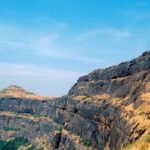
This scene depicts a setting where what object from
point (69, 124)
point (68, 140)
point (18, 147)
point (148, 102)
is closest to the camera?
point (148, 102)

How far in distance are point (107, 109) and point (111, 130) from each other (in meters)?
10.1

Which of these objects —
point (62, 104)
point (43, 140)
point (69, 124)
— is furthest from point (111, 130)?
point (43, 140)

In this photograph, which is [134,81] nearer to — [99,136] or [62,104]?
[99,136]

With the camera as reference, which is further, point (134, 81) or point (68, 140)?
point (68, 140)

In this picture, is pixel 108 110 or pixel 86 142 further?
pixel 86 142

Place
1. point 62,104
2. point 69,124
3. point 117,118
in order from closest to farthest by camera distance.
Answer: point 117,118 < point 69,124 < point 62,104

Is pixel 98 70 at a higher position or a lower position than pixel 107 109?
higher

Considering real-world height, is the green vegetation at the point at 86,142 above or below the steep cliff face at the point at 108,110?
below

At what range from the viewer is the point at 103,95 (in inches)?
4813

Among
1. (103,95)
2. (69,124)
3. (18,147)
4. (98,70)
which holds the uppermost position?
(98,70)

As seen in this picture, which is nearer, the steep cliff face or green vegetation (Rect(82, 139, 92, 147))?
the steep cliff face

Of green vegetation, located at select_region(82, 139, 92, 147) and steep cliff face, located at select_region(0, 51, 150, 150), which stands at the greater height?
steep cliff face, located at select_region(0, 51, 150, 150)

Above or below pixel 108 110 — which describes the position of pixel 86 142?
below

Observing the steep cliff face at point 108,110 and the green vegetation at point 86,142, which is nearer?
the steep cliff face at point 108,110
